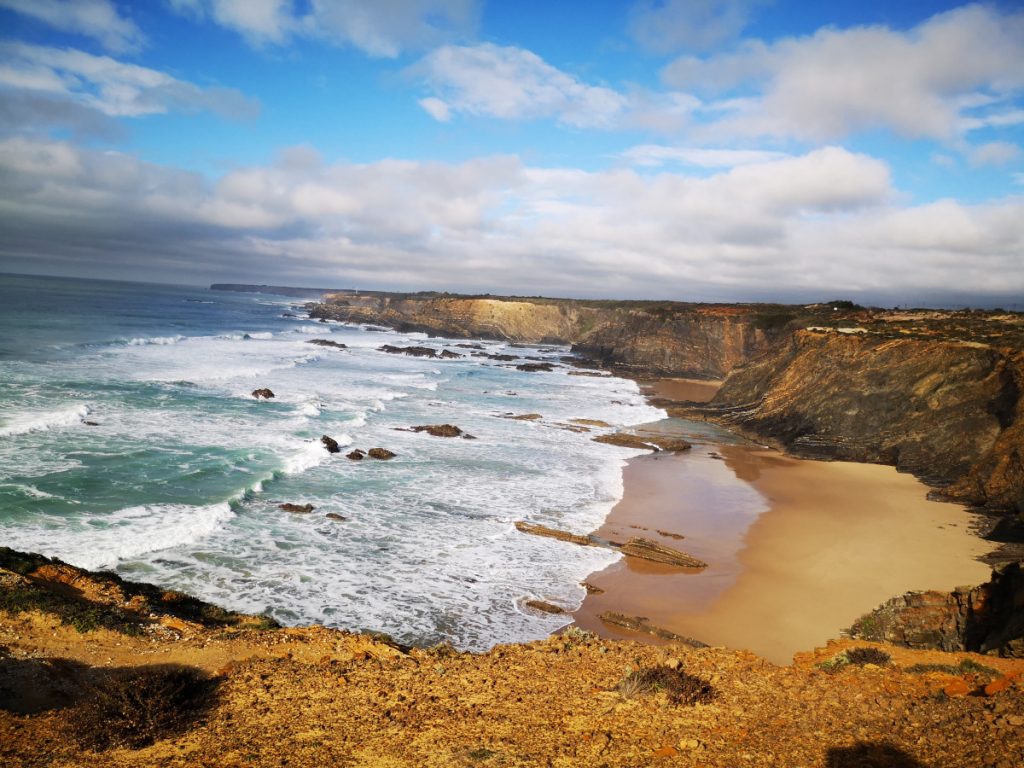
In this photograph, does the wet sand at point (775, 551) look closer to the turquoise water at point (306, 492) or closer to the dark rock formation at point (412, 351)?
the turquoise water at point (306, 492)

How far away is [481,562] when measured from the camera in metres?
14.8

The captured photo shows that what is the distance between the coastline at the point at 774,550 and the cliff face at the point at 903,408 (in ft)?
6.46

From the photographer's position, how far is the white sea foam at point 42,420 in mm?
22005

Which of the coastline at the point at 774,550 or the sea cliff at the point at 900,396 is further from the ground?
the sea cliff at the point at 900,396

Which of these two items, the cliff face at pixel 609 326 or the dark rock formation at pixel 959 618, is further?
the cliff face at pixel 609 326

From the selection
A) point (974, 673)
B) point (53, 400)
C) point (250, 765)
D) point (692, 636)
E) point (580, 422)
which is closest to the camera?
point (250, 765)

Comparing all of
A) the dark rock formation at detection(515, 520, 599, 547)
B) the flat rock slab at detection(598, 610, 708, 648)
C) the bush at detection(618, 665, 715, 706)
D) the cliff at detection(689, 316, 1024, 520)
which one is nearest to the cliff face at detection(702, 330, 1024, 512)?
the cliff at detection(689, 316, 1024, 520)

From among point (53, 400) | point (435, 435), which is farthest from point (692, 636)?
point (53, 400)

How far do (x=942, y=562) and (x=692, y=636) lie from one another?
28.5 ft

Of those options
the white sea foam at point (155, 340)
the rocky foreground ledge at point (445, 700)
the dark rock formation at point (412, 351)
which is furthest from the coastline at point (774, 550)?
the white sea foam at point (155, 340)

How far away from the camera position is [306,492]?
19.1 meters

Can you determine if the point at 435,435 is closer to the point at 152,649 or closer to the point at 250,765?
the point at 152,649

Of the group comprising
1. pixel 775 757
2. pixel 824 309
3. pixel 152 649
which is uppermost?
pixel 824 309

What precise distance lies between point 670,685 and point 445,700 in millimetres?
2790
